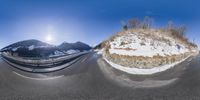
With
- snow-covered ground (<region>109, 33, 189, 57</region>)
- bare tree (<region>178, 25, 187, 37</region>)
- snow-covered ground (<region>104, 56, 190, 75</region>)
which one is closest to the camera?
snow-covered ground (<region>104, 56, 190, 75</region>)

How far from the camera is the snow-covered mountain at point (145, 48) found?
4.91 meters

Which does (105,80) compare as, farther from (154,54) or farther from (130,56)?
(154,54)

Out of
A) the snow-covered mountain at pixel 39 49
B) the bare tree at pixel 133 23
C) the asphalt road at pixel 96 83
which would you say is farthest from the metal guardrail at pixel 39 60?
the bare tree at pixel 133 23

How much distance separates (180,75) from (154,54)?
0.60 m

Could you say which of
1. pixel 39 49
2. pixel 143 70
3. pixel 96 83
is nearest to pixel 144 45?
pixel 143 70

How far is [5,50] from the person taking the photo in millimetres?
5152

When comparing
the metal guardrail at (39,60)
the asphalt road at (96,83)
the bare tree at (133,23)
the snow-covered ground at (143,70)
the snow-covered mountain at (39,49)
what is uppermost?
the bare tree at (133,23)

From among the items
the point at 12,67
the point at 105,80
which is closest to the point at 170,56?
the point at 105,80

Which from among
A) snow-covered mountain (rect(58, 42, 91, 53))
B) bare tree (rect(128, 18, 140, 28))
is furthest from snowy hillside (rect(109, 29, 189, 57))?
snow-covered mountain (rect(58, 42, 91, 53))

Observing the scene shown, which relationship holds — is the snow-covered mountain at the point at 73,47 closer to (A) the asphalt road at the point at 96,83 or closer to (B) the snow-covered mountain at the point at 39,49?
(B) the snow-covered mountain at the point at 39,49

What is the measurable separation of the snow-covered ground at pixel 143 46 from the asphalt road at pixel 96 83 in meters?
0.32

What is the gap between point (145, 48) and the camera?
17.2 ft

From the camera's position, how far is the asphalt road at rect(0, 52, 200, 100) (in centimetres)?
429

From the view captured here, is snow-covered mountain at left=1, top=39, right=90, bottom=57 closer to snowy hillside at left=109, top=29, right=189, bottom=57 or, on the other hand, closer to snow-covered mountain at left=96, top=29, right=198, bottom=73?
snow-covered mountain at left=96, top=29, right=198, bottom=73
